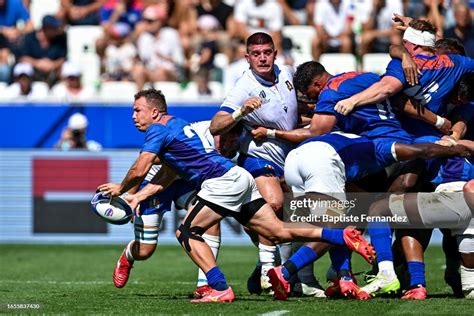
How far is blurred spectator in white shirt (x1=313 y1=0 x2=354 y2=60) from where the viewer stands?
59.9ft

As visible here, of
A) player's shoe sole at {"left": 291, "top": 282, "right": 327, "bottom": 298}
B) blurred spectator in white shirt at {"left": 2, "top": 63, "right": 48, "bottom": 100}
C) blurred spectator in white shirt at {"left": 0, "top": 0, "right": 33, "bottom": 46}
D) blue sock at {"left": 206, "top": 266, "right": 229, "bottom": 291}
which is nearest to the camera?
blue sock at {"left": 206, "top": 266, "right": 229, "bottom": 291}

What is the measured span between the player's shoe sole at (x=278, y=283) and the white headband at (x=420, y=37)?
2605mm

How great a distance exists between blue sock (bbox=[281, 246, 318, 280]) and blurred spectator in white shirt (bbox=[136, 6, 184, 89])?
9495mm

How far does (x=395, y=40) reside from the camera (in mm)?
17812

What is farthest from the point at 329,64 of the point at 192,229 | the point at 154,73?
the point at 192,229

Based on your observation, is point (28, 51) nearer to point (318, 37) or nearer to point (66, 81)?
point (66, 81)

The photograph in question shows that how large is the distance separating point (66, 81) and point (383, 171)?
9.56 metres

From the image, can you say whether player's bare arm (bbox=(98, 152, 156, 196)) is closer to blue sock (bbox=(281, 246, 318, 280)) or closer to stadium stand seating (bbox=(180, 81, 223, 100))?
blue sock (bbox=(281, 246, 318, 280))

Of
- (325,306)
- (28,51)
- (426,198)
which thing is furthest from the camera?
(28,51)

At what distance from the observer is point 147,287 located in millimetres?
11375

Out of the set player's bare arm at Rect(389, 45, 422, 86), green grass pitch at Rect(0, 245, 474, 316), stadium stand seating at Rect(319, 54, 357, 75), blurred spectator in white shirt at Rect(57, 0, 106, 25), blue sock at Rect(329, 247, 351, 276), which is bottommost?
green grass pitch at Rect(0, 245, 474, 316)

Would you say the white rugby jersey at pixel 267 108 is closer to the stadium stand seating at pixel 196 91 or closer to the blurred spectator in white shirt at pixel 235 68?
the stadium stand seating at pixel 196 91

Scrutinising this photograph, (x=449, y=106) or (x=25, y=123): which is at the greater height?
(x=449, y=106)

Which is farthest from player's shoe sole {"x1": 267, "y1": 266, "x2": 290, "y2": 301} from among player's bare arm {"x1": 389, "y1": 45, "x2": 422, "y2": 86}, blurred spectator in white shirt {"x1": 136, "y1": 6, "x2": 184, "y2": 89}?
blurred spectator in white shirt {"x1": 136, "y1": 6, "x2": 184, "y2": 89}
